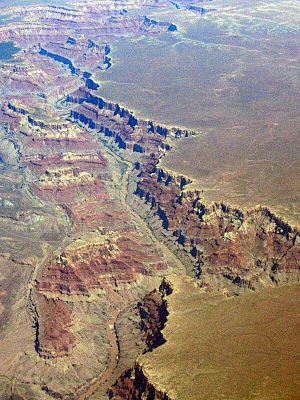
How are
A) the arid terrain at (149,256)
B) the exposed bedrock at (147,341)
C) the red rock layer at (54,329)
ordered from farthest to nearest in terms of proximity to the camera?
the red rock layer at (54,329)
the arid terrain at (149,256)
the exposed bedrock at (147,341)

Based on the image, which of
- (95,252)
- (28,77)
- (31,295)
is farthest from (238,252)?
(28,77)

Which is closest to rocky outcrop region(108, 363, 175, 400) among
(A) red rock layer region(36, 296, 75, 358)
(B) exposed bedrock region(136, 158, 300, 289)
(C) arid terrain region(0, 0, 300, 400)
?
(C) arid terrain region(0, 0, 300, 400)

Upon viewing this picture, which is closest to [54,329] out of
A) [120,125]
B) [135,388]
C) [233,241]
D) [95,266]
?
[95,266]

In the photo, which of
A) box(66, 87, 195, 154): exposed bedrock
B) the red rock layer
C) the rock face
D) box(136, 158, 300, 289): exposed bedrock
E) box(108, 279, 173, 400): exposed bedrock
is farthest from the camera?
box(66, 87, 195, 154): exposed bedrock

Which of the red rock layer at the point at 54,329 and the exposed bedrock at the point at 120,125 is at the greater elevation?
the red rock layer at the point at 54,329

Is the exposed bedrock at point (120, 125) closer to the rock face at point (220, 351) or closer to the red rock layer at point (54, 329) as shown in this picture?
the red rock layer at point (54, 329)

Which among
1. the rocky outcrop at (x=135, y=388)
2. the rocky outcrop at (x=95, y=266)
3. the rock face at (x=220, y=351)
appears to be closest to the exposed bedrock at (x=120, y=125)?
the rocky outcrop at (x=95, y=266)

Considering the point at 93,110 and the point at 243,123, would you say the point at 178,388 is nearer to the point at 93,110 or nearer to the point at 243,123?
the point at 243,123

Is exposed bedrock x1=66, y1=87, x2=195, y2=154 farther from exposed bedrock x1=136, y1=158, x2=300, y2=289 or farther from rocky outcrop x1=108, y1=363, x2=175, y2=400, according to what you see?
rocky outcrop x1=108, y1=363, x2=175, y2=400
